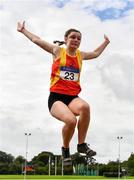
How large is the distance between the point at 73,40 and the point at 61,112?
1446 millimetres

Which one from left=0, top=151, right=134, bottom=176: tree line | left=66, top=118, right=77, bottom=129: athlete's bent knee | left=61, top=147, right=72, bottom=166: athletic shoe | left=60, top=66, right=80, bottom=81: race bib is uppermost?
left=0, top=151, right=134, bottom=176: tree line

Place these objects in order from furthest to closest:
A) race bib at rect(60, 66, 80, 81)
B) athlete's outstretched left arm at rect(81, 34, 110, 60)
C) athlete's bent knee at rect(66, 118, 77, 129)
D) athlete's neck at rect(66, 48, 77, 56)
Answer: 1. athlete's outstretched left arm at rect(81, 34, 110, 60)
2. athlete's neck at rect(66, 48, 77, 56)
3. race bib at rect(60, 66, 80, 81)
4. athlete's bent knee at rect(66, 118, 77, 129)

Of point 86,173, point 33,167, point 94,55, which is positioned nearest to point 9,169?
point 33,167

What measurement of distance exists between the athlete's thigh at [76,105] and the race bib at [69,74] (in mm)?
416

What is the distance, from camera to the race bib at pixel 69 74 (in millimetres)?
9820

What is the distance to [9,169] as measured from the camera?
130500mm

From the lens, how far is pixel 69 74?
9.84 meters

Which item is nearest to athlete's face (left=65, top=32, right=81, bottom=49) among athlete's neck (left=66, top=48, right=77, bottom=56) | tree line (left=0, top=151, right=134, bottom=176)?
athlete's neck (left=66, top=48, right=77, bottom=56)

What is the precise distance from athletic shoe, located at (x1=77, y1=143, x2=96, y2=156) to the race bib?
1254 millimetres

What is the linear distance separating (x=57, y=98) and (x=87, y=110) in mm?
671

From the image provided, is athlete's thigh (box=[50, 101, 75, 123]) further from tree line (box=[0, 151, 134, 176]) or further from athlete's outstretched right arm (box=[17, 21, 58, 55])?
tree line (box=[0, 151, 134, 176])

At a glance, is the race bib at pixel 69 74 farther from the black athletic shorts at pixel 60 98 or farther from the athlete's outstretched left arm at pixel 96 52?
the athlete's outstretched left arm at pixel 96 52

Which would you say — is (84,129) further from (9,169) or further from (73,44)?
(9,169)

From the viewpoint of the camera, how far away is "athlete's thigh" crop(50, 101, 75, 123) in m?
9.38
